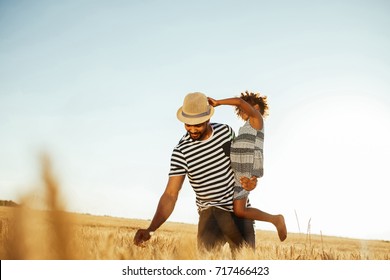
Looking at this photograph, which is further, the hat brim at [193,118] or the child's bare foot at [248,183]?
the child's bare foot at [248,183]

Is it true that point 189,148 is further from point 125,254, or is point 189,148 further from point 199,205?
point 125,254

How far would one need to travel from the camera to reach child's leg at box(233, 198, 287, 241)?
13.7ft

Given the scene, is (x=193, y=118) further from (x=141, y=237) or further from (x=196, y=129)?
(x=141, y=237)

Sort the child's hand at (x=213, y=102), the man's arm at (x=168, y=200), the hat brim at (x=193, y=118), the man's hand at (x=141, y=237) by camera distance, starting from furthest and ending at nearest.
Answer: the child's hand at (x=213, y=102) → the man's arm at (x=168, y=200) → the hat brim at (x=193, y=118) → the man's hand at (x=141, y=237)

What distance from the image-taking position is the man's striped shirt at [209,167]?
4.23 m

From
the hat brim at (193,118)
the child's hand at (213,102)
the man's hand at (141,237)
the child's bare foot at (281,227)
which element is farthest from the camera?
the child's bare foot at (281,227)

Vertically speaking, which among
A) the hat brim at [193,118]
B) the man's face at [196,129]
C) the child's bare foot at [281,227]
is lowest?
the child's bare foot at [281,227]

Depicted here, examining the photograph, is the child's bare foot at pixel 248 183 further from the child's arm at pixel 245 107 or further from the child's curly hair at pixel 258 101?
the child's curly hair at pixel 258 101

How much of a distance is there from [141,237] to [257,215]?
1290 mm

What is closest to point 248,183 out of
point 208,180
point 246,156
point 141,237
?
point 246,156

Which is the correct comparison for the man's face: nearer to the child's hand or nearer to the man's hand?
the child's hand

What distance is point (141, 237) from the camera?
11.6 ft

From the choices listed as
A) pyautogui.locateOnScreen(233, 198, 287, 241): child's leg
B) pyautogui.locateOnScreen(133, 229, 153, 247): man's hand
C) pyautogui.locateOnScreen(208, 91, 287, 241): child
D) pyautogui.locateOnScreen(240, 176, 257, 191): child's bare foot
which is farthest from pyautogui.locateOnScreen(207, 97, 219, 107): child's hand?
pyautogui.locateOnScreen(133, 229, 153, 247): man's hand

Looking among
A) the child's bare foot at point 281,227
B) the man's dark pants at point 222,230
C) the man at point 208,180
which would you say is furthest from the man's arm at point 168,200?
the child's bare foot at point 281,227
